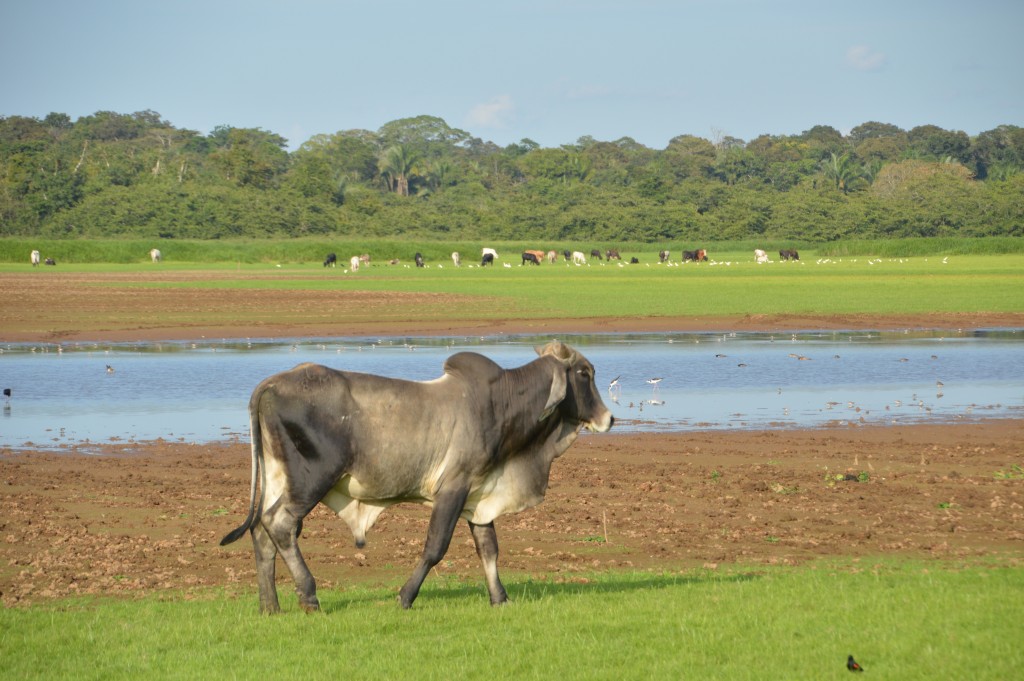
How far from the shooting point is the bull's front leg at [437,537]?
27.4 ft

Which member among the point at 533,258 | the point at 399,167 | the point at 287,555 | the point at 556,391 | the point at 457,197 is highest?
the point at 399,167

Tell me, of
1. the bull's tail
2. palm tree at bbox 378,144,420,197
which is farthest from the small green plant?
palm tree at bbox 378,144,420,197

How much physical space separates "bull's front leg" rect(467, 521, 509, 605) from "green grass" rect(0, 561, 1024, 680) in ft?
0.43

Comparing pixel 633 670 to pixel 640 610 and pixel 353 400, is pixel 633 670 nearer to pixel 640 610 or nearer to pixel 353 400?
pixel 640 610

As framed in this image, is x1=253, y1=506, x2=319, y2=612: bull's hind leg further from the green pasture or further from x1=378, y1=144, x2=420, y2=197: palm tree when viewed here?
x1=378, y1=144, x2=420, y2=197: palm tree

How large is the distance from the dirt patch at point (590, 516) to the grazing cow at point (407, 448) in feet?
3.47

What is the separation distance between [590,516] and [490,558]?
403 cm

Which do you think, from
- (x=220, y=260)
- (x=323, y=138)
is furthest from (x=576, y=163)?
(x=220, y=260)

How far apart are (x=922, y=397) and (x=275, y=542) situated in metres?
17.3

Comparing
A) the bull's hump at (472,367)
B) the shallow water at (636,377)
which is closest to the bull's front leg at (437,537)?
the bull's hump at (472,367)

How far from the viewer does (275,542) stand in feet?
27.0

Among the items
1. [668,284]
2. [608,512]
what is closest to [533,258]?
[668,284]

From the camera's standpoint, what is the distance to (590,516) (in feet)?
41.0

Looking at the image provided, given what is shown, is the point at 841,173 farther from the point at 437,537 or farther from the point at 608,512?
the point at 437,537
